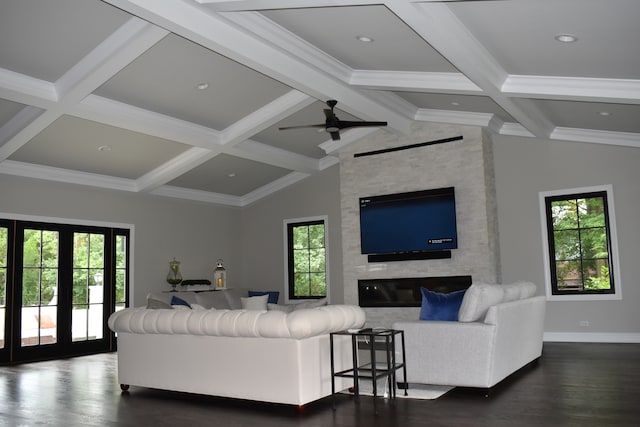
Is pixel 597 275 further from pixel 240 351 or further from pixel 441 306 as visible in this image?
pixel 240 351

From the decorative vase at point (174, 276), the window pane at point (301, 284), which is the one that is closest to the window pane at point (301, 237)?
the window pane at point (301, 284)

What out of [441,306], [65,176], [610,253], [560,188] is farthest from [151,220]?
[610,253]

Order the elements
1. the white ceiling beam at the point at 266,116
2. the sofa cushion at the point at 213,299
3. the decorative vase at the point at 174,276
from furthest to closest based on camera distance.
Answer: the decorative vase at the point at 174,276 < the sofa cushion at the point at 213,299 < the white ceiling beam at the point at 266,116

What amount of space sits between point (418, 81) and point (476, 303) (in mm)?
2879

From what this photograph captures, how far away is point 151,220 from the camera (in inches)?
399

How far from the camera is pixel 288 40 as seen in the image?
6.10 meters

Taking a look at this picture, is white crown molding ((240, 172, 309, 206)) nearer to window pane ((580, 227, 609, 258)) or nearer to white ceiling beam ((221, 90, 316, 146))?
white ceiling beam ((221, 90, 316, 146))

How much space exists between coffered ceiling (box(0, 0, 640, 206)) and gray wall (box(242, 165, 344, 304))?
1.52m

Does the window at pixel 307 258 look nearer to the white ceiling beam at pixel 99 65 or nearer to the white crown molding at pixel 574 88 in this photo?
the white crown molding at pixel 574 88

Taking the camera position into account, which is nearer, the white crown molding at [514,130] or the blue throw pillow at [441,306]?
the blue throw pillow at [441,306]

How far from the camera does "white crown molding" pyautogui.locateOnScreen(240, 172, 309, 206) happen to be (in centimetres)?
1110

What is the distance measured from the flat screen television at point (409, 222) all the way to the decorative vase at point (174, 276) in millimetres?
3198

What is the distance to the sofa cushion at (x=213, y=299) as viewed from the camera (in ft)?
30.5

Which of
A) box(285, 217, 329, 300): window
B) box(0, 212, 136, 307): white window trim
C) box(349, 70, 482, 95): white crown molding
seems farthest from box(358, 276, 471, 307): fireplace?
box(0, 212, 136, 307): white window trim
